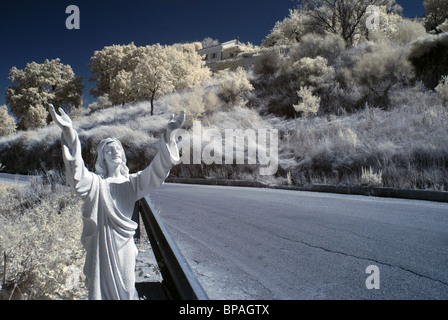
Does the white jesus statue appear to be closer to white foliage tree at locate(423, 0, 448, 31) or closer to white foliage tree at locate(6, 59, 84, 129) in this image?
white foliage tree at locate(423, 0, 448, 31)

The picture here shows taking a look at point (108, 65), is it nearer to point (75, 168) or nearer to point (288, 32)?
point (288, 32)

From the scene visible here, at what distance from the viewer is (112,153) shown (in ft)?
8.79

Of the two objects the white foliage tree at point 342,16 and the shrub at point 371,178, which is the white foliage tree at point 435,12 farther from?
the shrub at point 371,178

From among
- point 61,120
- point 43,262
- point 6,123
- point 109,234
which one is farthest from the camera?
point 6,123

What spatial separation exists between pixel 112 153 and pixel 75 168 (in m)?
0.48

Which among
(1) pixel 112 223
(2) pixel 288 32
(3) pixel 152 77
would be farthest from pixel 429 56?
(2) pixel 288 32

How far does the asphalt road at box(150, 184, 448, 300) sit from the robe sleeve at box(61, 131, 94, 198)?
2051 millimetres

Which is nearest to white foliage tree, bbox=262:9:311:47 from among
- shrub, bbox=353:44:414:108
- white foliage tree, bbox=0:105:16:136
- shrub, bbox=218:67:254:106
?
shrub, bbox=218:67:254:106

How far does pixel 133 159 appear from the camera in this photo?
2053cm

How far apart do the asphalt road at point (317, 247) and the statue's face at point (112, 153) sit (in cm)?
196

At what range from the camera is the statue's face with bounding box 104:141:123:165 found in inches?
105

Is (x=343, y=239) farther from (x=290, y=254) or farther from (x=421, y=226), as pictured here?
(x=421, y=226)

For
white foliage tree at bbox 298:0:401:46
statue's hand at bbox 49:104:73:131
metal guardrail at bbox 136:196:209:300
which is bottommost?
metal guardrail at bbox 136:196:209:300

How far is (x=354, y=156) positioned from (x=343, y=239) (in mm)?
7092
